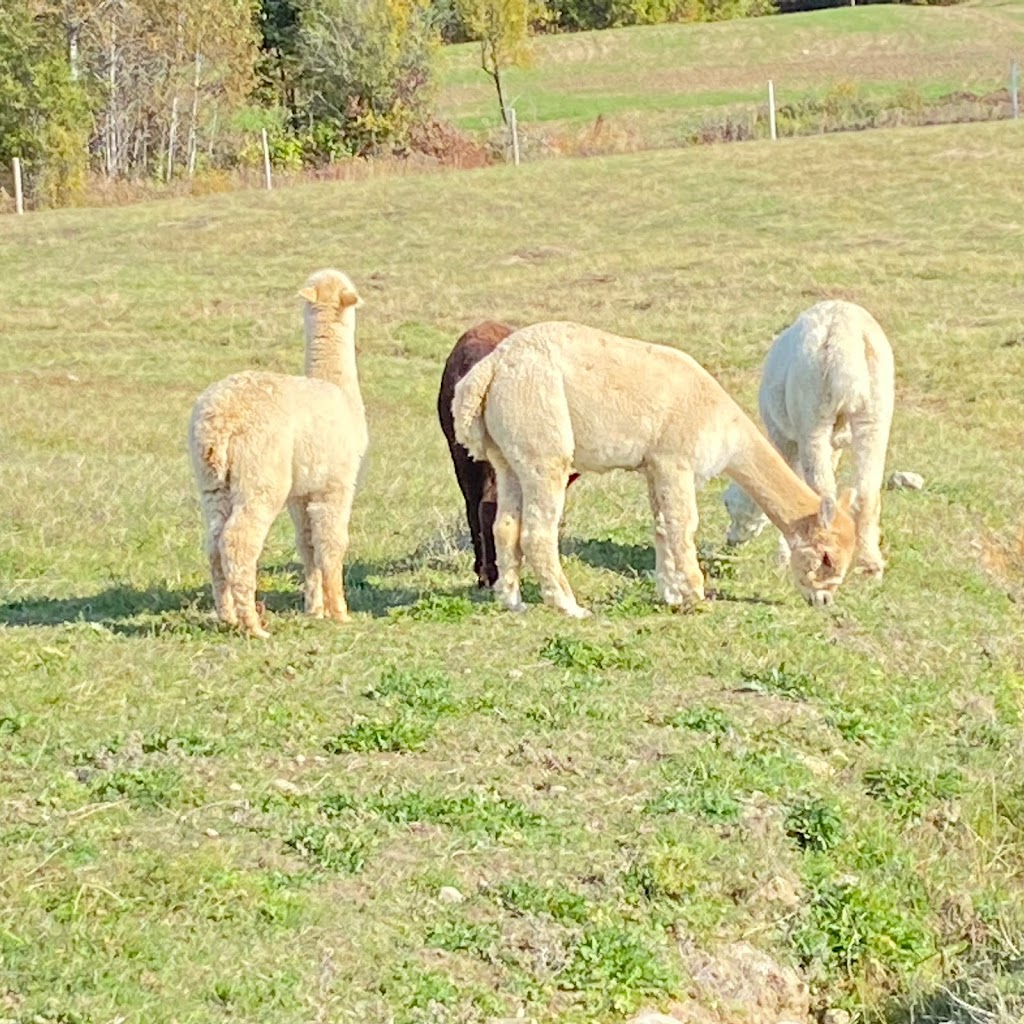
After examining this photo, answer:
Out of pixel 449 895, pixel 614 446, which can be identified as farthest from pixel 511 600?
pixel 449 895

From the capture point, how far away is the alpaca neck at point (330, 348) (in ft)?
31.9

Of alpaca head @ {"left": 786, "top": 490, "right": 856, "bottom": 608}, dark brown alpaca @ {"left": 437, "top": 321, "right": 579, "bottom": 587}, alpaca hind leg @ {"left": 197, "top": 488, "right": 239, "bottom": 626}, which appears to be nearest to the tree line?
dark brown alpaca @ {"left": 437, "top": 321, "right": 579, "bottom": 587}

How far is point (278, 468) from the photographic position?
8680mm

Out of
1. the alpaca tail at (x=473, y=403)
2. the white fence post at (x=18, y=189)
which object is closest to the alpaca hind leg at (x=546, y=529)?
the alpaca tail at (x=473, y=403)

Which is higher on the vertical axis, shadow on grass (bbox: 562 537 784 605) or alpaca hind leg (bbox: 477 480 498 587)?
alpaca hind leg (bbox: 477 480 498 587)

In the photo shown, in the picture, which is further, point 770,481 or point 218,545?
point 770,481

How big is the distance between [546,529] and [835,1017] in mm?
3793

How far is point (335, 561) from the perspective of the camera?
30.5 feet

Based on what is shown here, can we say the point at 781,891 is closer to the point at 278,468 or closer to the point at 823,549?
the point at 278,468

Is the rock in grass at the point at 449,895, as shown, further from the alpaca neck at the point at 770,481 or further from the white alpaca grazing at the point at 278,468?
the alpaca neck at the point at 770,481

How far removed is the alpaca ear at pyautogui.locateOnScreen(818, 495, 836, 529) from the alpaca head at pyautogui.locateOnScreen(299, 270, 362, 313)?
2.90 metres

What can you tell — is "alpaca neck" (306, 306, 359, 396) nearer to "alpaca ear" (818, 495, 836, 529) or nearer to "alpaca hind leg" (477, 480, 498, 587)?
"alpaca hind leg" (477, 480, 498, 587)

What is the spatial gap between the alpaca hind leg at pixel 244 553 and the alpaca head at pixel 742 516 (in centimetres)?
381

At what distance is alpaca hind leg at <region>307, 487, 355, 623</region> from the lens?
30.1 ft
